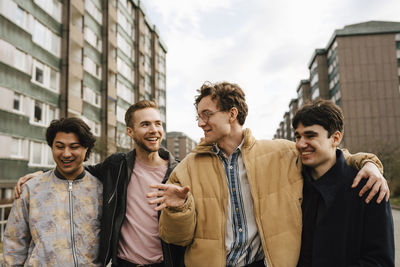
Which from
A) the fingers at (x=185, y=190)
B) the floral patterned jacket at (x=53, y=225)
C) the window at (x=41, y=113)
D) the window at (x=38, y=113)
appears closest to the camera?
the fingers at (x=185, y=190)

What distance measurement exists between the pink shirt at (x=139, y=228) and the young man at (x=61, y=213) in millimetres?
283

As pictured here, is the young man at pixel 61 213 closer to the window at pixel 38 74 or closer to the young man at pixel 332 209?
the young man at pixel 332 209

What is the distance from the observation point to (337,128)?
279cm

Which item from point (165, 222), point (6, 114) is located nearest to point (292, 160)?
point (165, 222)

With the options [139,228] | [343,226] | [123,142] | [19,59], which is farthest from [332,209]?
[123,142]

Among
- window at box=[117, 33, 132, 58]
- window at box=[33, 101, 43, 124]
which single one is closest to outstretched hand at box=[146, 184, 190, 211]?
window at box=[33, 101, 43, 124]

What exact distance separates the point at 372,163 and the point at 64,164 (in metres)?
2.62

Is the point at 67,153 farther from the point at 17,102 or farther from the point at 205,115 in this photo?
the point at 17,102

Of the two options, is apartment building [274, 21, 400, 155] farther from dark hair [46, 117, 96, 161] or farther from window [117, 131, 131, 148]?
dark hair [46, 117, 96, 161]

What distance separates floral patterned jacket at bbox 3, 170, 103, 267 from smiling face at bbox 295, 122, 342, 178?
Answer: 1964 millimetres

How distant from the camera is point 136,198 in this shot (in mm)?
3461

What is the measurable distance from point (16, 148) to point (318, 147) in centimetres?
2159

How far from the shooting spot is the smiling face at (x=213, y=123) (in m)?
3.13

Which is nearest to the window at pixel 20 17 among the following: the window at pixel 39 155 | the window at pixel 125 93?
the window at pixel 39 155
